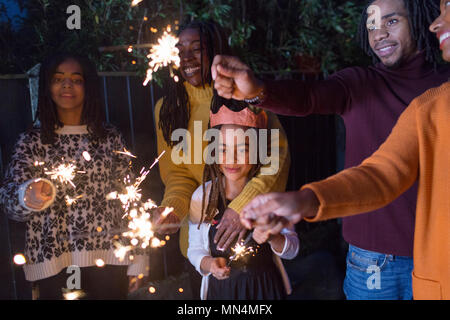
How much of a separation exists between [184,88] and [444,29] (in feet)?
3.93

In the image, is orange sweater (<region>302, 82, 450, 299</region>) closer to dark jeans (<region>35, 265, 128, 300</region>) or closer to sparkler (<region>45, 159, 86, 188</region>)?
sparkler (<region>45, 159, 86, 188</region>)

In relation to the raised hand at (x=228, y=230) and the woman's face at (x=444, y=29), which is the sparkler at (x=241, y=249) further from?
the woman's face at (x=444, y=29)

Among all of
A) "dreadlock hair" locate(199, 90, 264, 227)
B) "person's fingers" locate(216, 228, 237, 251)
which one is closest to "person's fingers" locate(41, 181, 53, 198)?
"dreadlock hair" locate(199, 90, 264, 227)

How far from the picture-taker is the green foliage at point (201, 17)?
2.15 meters

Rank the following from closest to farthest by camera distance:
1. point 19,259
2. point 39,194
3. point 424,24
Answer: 1. point 424,24
2. point 39,194
3. point 19,259

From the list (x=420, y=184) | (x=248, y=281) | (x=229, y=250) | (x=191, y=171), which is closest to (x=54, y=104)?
(x=191, y=171)

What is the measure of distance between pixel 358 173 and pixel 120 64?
1897 millimetres

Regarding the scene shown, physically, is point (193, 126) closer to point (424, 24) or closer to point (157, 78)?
point (157, 78)

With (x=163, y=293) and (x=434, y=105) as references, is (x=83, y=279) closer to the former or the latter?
(x=163, y=293)

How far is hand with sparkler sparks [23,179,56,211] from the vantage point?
1666 millimetres

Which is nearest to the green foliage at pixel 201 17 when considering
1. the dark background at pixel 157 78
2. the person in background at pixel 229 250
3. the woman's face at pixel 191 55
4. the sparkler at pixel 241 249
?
the dark background at pixel 157 78

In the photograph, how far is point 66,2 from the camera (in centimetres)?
209

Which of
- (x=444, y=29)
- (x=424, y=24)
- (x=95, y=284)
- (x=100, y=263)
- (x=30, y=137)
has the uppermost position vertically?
(x=424, y=24)

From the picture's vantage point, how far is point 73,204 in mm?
1880
